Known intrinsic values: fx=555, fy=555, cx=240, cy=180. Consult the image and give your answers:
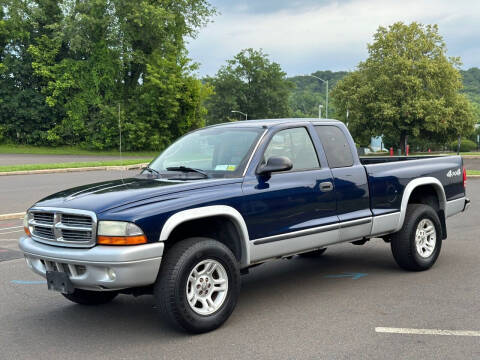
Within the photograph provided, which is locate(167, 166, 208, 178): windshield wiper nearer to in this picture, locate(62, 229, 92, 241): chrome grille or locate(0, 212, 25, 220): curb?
locate(62, 229, 92, 241): chrome grille

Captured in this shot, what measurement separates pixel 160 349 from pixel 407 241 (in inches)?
135

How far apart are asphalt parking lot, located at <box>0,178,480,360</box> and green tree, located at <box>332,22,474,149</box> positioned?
142 feet

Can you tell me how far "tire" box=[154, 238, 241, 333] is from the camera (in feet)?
14.4

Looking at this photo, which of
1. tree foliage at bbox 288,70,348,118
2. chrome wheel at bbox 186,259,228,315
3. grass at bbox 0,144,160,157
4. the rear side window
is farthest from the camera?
tree foliage at bbox 288,70,348,118

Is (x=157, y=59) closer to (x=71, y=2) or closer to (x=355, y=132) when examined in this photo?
(x=71, y=2)

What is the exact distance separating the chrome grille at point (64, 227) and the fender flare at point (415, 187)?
370 cm

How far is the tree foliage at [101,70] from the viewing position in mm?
46875

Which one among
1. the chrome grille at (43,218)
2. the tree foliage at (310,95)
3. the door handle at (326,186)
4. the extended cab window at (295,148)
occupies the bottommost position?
the chrome grille at (43,218)

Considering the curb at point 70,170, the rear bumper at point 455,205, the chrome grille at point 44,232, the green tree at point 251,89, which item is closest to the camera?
the chrome grille at point 44,232

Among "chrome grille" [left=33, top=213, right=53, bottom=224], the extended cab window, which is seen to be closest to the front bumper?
"chrome grille" [left=33, top=213, right=53, bottom=224]

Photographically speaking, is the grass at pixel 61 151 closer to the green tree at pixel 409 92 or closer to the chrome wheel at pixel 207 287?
the green tree at pixel 409 92

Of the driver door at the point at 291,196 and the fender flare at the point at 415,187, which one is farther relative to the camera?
the fender flare at the point at 415,187

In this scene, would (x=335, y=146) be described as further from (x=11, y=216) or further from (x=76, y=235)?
(x=11, y=216)

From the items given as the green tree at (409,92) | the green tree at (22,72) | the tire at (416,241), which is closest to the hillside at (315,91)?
the green tree at (409,92)
